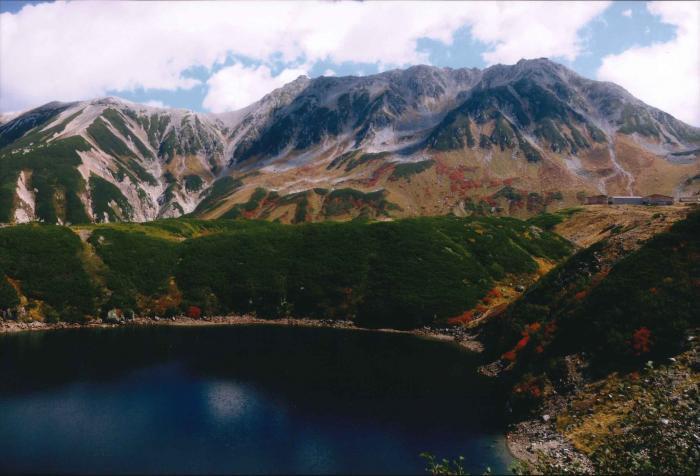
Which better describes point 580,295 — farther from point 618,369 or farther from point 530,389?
point 530,389

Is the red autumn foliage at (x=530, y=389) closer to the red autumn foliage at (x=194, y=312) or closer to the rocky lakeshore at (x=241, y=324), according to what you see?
the rocky lakeshore at (x=241, y=324)

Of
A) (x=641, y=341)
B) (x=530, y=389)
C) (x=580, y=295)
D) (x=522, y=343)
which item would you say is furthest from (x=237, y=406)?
(x=580, y=295)

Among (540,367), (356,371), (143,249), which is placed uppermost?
(143,249)

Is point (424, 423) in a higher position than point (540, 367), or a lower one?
lower

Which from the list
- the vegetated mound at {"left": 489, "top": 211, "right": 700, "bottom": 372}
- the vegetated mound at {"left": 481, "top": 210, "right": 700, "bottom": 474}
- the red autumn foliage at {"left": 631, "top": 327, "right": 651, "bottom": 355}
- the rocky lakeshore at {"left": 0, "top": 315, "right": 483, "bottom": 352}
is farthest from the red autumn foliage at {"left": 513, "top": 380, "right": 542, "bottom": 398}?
the rocky lakeshore at {"left": 0, "top": 315, "right": 483, "bottom": 352}

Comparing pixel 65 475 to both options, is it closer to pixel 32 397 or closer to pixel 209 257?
pixel 32 397

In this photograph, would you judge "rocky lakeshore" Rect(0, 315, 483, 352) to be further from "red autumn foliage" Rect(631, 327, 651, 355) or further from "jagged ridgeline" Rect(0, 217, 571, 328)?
"red autumn foliage" Rect(631, 327, 651, 355)

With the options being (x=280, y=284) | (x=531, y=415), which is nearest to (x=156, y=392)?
(x=531, y=415)
